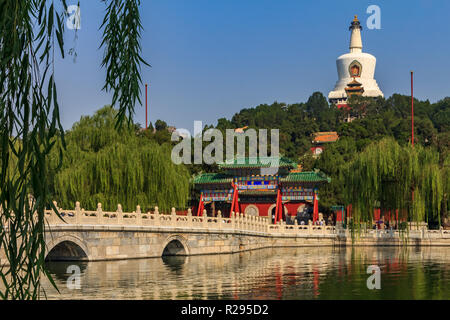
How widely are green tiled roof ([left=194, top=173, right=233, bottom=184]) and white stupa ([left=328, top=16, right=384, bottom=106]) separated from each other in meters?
52.6

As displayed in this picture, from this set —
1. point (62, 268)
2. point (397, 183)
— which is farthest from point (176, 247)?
point (397, 183)

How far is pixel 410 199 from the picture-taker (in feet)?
91.4

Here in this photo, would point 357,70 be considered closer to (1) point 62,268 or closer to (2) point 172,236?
(2) point 172,236

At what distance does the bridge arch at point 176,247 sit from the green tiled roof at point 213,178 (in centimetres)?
1023

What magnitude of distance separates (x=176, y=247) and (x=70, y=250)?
497 centimetres

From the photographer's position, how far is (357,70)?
86812 mm

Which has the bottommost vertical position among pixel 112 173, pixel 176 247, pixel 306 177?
pixel 176 247

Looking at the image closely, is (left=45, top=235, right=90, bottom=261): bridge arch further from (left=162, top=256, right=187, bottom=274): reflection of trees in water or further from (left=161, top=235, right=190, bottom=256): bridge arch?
(left=161, top=235, right=190, bottom=256): bridge arch

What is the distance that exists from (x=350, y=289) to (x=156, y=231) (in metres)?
9.47

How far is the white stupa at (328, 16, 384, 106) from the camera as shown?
283 ft

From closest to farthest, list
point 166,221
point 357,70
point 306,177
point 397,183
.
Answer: point 166,221 → point 397,183 → point 306,177 → point 357,70

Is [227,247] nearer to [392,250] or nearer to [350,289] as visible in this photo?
[392,250]

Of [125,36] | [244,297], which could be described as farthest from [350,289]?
[125,36]

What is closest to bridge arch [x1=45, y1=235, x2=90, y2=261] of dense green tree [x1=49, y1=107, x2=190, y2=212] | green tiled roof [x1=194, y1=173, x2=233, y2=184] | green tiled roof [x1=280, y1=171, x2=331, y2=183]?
dense green tree [x1=49, y1=107, x2=190, y2=212]
